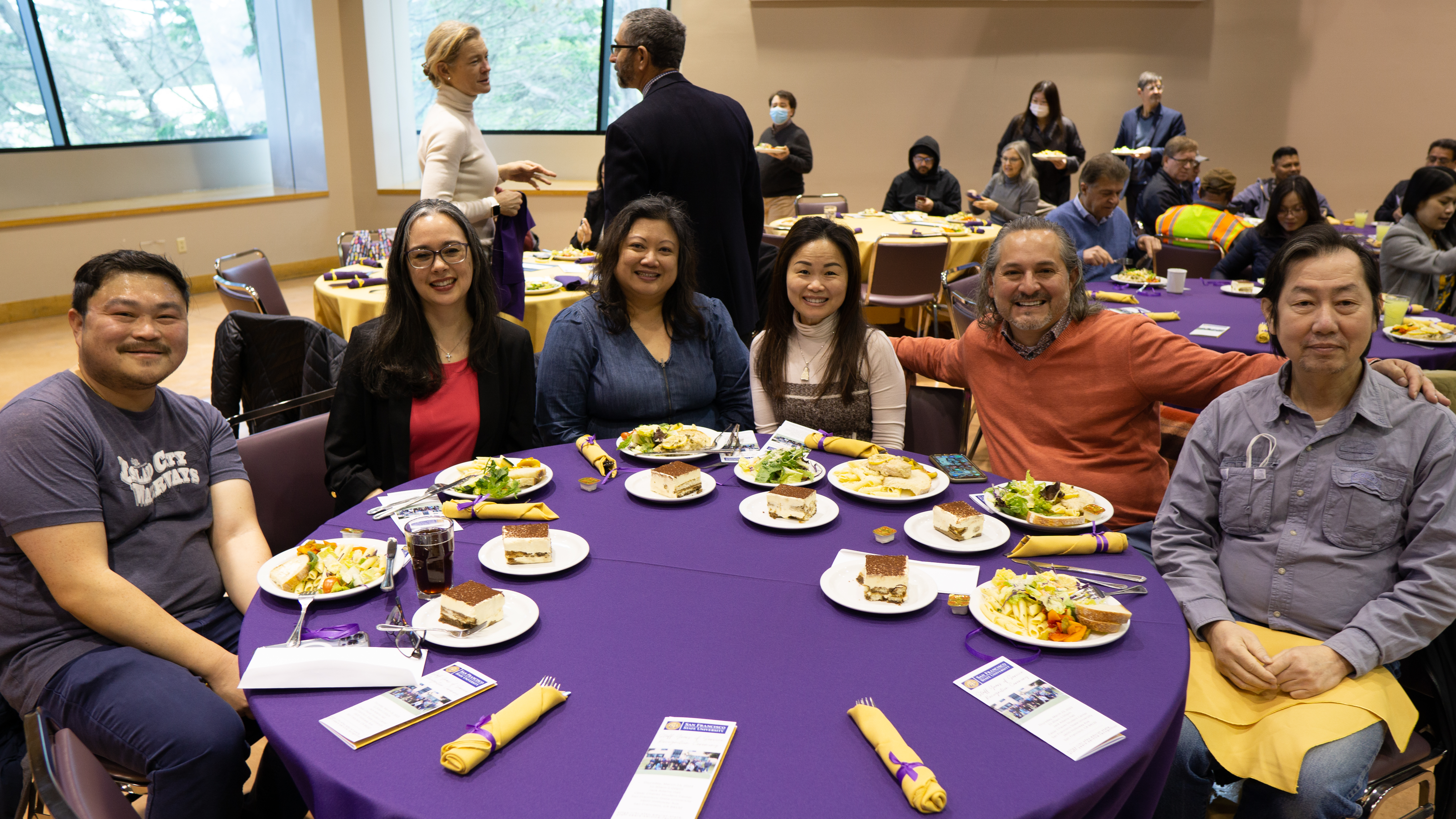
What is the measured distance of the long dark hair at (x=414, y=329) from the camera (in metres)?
2.42

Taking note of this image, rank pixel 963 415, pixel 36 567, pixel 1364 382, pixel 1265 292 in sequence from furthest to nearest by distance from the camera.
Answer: pixel 963 415, pixel 1265 292, pixel 1364 382, pixel 36 567

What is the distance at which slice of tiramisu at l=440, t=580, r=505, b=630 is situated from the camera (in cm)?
147

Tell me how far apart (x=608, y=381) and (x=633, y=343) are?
0.14 metres

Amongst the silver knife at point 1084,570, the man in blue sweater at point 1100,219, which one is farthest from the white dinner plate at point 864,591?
the man in blue sweater at point 1100,219

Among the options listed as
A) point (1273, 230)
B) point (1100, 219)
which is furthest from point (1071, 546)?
point (1273, 230)

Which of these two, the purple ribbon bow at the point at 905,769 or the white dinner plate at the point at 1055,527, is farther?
the white dinner plate at the point at 1055,527

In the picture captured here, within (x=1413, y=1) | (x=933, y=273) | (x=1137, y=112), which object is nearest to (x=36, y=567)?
(x=933, y=273)

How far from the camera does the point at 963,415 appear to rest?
280 centimetres

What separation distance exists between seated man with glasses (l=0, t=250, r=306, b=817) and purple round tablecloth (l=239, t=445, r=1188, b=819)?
0.29m

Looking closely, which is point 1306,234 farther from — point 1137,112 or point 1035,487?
point 1137,112

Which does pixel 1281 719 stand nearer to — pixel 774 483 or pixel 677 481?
pixel 774 483

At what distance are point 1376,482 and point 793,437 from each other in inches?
49.6

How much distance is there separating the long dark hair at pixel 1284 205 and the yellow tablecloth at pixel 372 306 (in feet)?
11.6

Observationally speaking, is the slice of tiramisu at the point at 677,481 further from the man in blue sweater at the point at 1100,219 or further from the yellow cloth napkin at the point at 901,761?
the man in blue sweater at the point at 1100,219
